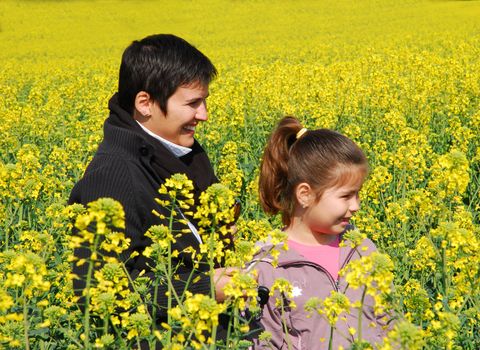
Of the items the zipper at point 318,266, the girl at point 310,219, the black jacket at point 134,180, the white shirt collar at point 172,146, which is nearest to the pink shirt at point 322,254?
the girl at point 310,219

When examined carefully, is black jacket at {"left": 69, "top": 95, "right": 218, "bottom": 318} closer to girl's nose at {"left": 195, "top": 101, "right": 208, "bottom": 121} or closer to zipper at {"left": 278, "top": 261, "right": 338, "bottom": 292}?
girl's nose at {"left": 195, "top": 101, "right": 208, "bottom": 121}

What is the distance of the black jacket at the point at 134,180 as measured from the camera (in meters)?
2.68

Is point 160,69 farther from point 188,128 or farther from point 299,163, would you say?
point 299,163

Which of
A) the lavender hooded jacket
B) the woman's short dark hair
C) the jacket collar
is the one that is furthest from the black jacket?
the lavender hooded jacket

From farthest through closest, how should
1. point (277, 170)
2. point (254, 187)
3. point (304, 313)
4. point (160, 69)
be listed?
point (254, 187), point (277, 170), point (160, 69), point (304, 313)

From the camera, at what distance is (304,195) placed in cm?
303

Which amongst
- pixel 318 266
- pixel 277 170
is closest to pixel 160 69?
pixel 277 170

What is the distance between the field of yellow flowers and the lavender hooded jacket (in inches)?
6.5

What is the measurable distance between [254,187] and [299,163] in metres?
1.36

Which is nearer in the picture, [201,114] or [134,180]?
[134,180]

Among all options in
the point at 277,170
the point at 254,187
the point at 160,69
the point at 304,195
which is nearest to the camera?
the point at 160,69

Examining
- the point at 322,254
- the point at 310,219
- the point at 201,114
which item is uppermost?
the point at 201,114

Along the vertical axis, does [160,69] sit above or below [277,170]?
above

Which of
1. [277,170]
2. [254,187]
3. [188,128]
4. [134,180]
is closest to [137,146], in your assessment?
[134,180]
